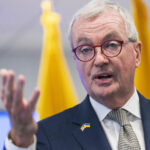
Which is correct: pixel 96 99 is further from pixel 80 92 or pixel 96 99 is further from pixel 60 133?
pixel 80 92

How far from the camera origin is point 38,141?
4.75 feet

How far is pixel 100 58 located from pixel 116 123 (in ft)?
1.11

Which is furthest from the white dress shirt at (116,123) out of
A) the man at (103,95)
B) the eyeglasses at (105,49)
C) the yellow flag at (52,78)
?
the yellow flag at (52,78)

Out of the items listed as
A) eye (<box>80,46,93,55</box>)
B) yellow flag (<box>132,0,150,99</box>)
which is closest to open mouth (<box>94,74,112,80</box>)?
eye (<box>80,46,93,55</box>)

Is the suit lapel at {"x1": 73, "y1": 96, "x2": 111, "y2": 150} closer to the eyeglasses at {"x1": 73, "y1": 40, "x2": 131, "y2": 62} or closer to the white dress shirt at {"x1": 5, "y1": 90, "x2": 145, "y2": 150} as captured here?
the white dress shirt at {"x1": 5, "y1": 90, "x2": 145, "y2": 150}

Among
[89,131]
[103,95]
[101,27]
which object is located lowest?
[89,131]

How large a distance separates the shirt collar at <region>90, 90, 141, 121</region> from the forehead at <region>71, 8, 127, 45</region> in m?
0.34

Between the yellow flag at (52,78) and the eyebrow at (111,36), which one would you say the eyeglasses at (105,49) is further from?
the yellow flag at (52,78)

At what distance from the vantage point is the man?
1462 mm

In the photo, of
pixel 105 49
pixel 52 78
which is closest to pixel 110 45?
pixel 105 49

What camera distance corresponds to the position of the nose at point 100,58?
1.49m

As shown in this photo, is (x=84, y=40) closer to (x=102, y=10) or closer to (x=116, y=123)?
(x=102, y=10)

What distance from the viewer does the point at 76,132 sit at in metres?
1.50

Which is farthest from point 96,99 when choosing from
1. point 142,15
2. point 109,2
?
point 142,15
